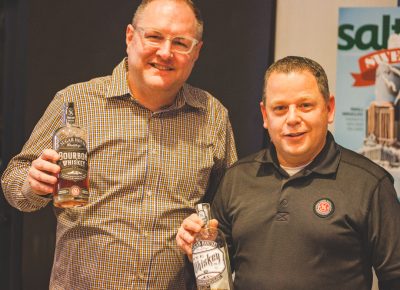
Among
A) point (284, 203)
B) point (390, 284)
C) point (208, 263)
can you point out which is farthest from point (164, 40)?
point (390, 284)

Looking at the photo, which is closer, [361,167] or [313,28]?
[361,167]

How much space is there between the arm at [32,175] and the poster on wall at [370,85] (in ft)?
4.66

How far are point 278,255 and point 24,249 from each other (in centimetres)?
171

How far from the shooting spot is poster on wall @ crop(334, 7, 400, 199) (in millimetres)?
2902

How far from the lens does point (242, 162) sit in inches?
84.7

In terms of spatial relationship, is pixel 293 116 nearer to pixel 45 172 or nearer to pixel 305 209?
pixel 305 209

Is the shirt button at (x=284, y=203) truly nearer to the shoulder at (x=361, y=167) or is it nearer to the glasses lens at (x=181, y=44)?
the shoulder at (x=361, y=167)

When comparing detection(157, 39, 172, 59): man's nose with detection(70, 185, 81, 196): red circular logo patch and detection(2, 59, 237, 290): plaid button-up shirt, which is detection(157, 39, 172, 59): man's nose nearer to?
detection(2, 59, 237, 290): plaid button-up shirt

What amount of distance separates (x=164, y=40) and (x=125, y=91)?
0.84 feet

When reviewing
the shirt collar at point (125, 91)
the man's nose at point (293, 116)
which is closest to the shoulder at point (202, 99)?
the shirt collar at point (125, 91)

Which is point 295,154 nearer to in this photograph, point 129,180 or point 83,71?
point 129,180

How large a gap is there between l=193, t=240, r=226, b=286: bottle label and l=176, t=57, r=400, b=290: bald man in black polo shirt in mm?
111

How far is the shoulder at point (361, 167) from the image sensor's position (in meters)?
1.89

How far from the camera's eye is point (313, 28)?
3039 mm
